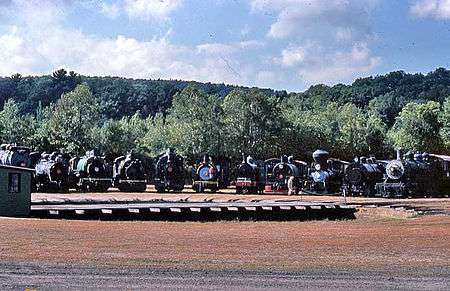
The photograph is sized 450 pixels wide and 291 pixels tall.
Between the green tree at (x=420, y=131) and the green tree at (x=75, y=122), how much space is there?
163ft

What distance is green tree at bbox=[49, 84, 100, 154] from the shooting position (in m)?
122

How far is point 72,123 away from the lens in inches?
5020

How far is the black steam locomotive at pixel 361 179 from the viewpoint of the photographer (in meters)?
76.8

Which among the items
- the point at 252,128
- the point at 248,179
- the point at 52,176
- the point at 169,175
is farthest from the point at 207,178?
the point at 252,128

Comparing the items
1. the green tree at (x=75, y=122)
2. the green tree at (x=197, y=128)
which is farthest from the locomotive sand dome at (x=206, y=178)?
the green tree at (x=75, y=122)

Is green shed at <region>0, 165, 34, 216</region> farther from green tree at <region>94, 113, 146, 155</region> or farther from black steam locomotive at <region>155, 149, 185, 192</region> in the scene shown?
green tree at <region>94, 113, 146, 155</region>

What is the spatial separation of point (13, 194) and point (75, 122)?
280ft

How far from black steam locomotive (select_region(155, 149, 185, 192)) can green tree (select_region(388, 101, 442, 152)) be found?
53923 millimetres

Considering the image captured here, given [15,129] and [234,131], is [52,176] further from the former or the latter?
[15,129]

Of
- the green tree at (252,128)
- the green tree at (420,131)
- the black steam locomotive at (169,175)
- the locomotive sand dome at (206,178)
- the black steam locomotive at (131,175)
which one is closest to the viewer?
the black steam locomotive at (131,175)

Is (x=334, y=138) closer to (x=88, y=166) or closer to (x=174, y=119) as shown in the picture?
(x=174, y=119)

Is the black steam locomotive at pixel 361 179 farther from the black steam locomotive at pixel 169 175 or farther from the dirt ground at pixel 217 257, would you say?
the dirt ground at pixel 217 257

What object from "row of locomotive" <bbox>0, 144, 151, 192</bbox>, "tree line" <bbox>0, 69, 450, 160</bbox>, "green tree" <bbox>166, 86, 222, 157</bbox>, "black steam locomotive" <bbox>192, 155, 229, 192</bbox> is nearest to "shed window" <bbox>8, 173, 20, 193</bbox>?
"row of locomotive" <bbox>0, 144, 151, 192</bbox>

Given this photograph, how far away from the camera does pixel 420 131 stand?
130875mm
